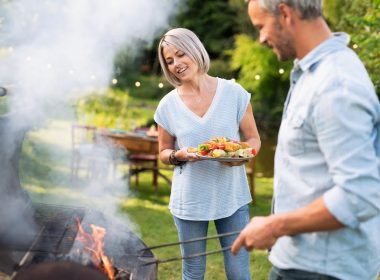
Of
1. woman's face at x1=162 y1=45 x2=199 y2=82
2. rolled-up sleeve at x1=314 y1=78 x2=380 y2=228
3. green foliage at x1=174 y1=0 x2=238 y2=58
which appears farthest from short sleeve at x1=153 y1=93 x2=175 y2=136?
green foliage at x1=174 y1=0 x2=238 y2=58

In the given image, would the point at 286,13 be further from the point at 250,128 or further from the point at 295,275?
the point at 250,128

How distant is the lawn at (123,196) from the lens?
15.6ft

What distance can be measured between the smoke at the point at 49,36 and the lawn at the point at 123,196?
56.8 inches

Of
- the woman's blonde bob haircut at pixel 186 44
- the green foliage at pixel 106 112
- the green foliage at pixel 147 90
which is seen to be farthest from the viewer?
the green foliage at pixel 147 90

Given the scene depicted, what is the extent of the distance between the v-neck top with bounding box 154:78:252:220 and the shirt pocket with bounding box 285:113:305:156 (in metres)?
1.14

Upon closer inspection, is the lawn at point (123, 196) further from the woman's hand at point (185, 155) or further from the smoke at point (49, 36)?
the woman's hand at point (185, 155)

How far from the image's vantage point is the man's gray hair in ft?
4.94

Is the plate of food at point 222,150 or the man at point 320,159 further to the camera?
the plate of food at point 222,150

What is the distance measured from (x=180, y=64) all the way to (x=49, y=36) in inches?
98.9

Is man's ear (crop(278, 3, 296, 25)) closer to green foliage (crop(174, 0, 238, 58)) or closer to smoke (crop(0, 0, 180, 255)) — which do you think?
smoke (crop(0, 0, 180, 255))

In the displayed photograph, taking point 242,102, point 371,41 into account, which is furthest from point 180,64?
point 371,41

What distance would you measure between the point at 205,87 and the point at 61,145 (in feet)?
23.7

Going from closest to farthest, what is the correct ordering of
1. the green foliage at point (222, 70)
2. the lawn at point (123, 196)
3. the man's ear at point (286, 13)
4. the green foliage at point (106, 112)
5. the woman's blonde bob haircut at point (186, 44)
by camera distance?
the man's ear at point (286, 13) < the woman's blonde bob haircut at point (186, 44) < the lawn at point (123, 196) < the green foliage at point (106, 112) < the green foliage at point (222, 70)

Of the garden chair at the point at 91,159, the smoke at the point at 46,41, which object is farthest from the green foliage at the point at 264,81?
the garden chair at the point at 91,159
